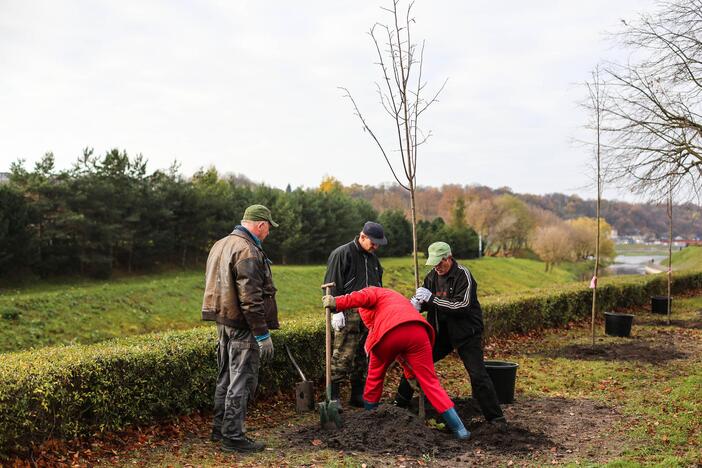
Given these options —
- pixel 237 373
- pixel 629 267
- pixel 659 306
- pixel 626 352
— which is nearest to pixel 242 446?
pixel 237 373

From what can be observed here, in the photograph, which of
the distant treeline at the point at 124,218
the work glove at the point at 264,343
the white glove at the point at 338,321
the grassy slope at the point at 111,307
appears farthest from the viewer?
the distant treeline at the point at 124,218

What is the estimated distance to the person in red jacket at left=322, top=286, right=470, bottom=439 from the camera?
513 cm

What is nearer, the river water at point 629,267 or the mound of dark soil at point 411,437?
the mound of dark soil at point 411,437

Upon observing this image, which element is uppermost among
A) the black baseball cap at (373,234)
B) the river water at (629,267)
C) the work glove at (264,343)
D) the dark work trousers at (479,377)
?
the black baseball cap at (373,234)

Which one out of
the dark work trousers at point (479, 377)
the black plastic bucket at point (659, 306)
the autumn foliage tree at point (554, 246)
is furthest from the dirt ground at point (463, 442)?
the autumn foliage tree at point (554, 246)

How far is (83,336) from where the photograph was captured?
15.9 m

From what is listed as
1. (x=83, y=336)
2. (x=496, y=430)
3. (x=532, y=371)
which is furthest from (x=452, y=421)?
(x=83, y=336)

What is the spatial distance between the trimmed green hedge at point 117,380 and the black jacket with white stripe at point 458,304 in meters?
2.00

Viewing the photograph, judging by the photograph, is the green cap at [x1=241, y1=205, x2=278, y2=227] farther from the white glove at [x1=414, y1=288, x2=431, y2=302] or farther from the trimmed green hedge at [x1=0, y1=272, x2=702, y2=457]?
the white glove at [x1=414, y1=288, x2=431, y2=302]

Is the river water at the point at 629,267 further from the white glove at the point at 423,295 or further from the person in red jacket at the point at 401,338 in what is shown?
the person in red jacket at the point at 401,338

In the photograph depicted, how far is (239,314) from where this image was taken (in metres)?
4.88

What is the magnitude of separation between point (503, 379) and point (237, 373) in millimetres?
3144

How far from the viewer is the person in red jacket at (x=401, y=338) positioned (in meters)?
5.13

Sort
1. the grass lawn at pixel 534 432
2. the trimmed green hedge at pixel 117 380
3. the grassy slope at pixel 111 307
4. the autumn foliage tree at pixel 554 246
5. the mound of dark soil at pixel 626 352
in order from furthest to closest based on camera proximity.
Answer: the autumn foliage tree at pixel 554 246, the grassy slope at pixel 111 307, the mound of dark soil at pixel 626 352, the grass lawn at pixel 534 432, the trimmed green hedge at pixel 117 380
